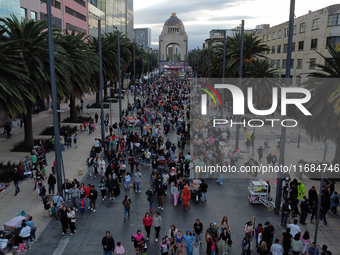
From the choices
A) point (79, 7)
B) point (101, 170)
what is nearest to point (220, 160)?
point (101, 170)

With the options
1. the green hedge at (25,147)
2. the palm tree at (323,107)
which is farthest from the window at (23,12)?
the palm tree at (323,107)

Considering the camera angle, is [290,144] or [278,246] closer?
[278,246]

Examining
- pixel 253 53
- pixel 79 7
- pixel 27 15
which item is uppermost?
pixel 79 7

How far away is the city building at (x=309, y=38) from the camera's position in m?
37.7

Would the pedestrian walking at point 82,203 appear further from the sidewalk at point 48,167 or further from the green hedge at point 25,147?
the green hedge at point 25,147

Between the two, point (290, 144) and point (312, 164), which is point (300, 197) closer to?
point (312, 164)

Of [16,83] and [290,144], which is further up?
[16,83]

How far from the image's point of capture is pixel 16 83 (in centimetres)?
1891

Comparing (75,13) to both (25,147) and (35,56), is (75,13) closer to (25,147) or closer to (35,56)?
(35,56)

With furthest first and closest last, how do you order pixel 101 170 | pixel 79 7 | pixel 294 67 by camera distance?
pixel 79 7 → pixel 294 67 → pixel 101 170

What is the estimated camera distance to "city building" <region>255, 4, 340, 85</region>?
37656mm

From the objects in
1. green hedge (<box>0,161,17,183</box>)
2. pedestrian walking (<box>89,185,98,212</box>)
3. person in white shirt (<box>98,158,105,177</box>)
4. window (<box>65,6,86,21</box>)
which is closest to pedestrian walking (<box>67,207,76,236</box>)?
pedestrian walking (<box>89,185,98,212</box>)

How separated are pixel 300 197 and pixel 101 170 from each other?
10.9m

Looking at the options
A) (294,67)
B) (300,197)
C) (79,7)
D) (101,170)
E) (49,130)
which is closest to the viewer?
(300,197)
